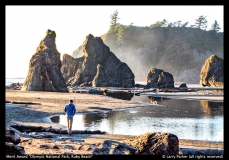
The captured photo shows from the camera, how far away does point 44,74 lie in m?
72.9

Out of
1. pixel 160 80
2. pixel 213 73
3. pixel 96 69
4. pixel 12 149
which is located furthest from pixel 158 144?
pixel 213 73

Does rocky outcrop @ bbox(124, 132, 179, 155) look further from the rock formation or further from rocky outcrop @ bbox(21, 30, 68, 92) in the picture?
the rock formation

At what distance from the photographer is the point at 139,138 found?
1558 centimetres

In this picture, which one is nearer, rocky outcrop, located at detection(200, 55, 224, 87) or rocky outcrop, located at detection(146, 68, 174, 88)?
rocky outcrop, located at detection(146, 68, 174, 88)

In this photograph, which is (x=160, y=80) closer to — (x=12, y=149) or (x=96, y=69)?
(x=96, y=69)

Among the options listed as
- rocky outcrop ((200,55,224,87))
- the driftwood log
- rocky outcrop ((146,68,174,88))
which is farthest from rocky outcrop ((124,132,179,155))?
rocky outcrop ((200,55,224,87))

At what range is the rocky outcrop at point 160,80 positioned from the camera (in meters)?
103

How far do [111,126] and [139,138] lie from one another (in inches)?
470

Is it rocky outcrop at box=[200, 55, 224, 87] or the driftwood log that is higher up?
rocky outcrop at box=[200, 55, 224, 87]

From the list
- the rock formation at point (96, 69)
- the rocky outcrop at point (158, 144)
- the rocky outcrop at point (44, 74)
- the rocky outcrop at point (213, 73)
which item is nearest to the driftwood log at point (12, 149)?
the rocky outcrop at point (158, 144)

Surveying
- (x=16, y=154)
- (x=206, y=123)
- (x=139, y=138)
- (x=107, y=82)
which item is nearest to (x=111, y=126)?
(x=206, y=123)

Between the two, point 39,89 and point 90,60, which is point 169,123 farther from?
point 90,60

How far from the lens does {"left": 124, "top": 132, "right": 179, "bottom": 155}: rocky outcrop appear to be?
47.4 ft

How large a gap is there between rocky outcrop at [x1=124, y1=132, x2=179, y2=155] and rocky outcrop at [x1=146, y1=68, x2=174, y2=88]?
88214mm
